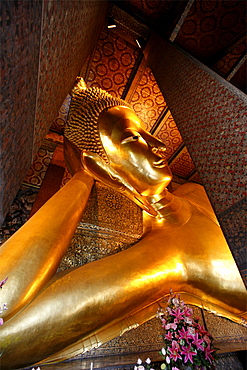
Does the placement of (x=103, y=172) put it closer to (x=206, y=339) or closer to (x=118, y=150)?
(x=118, y=150)

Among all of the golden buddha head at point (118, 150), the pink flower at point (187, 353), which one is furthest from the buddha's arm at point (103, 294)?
the golden buddha head at point (118, 150)

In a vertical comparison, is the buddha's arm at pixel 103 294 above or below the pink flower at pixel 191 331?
below

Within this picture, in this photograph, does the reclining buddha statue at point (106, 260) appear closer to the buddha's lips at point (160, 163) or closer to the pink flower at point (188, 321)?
the buddha's lips at point (160, 163)

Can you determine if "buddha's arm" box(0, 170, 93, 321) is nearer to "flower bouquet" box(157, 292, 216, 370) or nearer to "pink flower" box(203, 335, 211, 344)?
"flower bouquet" box(157, 292, 216, 370)

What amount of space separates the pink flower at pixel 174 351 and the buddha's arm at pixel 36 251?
2.04ft

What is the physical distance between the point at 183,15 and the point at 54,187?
2.15 metres

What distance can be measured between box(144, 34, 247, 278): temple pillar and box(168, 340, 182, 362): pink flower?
1.49 ft

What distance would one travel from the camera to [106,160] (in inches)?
78.2

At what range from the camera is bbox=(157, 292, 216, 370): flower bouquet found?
38.3 inches

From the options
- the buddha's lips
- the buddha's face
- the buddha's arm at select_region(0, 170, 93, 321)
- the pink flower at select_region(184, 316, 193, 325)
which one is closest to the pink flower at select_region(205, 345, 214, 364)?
the pink flower at select_region(184, 316, 193, 325)

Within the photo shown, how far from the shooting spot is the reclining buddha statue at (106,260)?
3.26ft

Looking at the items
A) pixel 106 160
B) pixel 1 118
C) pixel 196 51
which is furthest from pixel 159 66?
pixel 1 118

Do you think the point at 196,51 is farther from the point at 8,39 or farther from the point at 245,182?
the point at 8,39

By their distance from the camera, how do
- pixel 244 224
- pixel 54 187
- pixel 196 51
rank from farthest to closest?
pixel 196 51 < pixel 54 187 < pixel 244 224
